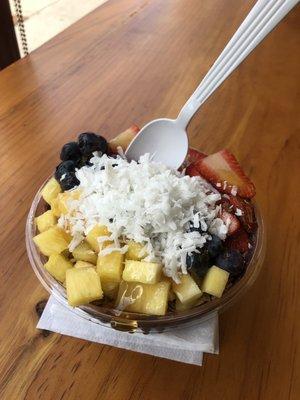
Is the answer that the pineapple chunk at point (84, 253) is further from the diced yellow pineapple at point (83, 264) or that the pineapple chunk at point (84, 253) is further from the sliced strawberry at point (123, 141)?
the sliced strawberry at point (123, 141)

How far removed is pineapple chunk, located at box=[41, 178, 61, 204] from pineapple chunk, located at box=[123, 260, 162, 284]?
0.59ft

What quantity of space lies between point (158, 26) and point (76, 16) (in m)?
1.54

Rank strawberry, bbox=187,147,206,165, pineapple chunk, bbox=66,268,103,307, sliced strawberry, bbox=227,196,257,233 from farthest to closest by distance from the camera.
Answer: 1. strawberry, bbox=187,147,206,165
2. sliced strawberry, bbox=227,196,257,233
3. pineapple chunk, bbox=66,268,103,307

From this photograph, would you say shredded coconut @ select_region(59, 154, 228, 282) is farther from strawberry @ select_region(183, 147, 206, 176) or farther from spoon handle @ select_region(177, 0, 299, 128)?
spoon handle @ select_region(177, 0, 299, 128)

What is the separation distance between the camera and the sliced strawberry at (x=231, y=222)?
60 centimetres

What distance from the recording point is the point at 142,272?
0.54 metres

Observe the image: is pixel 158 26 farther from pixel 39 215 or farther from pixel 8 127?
pixel 39 215

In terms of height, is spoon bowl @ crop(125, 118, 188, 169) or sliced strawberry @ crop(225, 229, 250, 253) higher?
spoon bowl @ crop(125, 118, 188, 169)

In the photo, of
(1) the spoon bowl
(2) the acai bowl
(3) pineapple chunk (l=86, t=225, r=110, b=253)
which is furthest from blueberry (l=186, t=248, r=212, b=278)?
(1) the spoon bowl

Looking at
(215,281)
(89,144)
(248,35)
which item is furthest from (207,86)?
(215,281)

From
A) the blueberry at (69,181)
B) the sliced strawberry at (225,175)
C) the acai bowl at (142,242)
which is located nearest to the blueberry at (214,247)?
the acai bowl at (142,242)

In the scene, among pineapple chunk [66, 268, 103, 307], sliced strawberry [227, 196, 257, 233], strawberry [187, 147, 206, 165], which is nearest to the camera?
pineapple chunk [66, 268, 103, 307]

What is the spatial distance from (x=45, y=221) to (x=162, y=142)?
25 centimetres

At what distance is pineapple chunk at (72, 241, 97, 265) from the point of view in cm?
58
